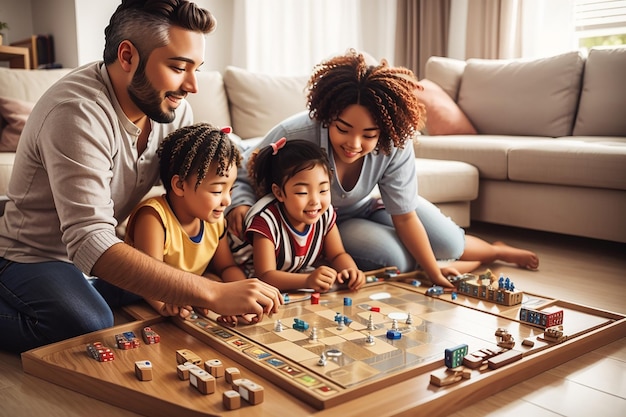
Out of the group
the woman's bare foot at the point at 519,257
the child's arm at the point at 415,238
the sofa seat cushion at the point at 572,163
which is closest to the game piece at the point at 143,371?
the child's arm at the point at 415,238

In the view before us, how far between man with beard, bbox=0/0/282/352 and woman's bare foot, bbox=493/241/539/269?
4.09ft

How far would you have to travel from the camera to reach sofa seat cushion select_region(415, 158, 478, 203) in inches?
108

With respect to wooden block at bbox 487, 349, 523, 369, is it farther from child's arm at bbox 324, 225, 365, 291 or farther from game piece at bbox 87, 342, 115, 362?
game piece at bbox 87, 342, 115, 362

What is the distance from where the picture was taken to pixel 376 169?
1.98m

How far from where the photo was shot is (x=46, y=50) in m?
4.40

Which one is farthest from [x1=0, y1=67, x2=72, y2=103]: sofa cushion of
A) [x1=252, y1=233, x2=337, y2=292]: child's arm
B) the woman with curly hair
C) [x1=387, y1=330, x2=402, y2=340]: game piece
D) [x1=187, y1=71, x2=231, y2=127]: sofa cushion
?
[x1=387, y1=330, x2=402, y2=340]: game piece

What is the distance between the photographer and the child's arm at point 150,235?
1574 millimetres

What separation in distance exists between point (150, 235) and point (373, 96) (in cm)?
73

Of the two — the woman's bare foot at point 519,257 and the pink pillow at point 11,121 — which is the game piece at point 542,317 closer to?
the woman's bare foot at point 519,257

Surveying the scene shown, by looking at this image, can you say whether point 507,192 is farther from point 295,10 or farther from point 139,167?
point 295,10

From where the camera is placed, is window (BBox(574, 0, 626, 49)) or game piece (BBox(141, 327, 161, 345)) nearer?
game piece (BBox(141, 327, 161, 345))

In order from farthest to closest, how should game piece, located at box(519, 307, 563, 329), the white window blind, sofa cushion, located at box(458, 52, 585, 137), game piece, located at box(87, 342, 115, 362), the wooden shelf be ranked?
1. the white window blind
2. the wooden shelf
3. sofa cushion, located at box(458, 52, 585, 137)
4. game piece, located at box(519, 307, 563, 329)
5. game piece, located at box(87, 342, 115, 362)

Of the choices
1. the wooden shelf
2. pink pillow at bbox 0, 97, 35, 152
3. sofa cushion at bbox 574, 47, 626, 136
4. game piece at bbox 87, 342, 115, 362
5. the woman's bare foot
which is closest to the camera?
game piece at bbox 87, 342, 115, 362

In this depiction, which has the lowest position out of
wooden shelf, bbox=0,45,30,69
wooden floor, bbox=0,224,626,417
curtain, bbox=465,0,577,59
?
wooden floor, bbox=0,224,626,417
